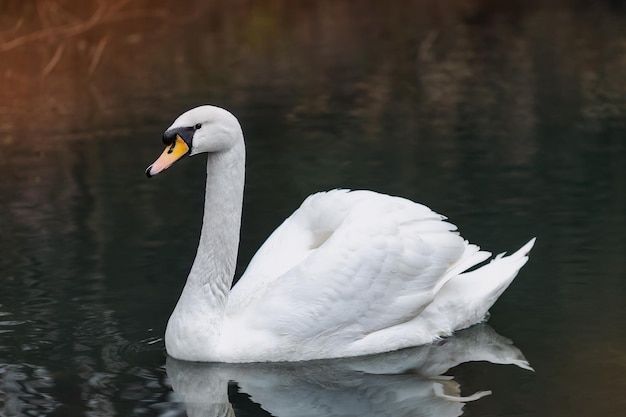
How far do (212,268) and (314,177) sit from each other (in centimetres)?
453

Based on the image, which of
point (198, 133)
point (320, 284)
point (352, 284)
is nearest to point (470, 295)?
point (352, 284)

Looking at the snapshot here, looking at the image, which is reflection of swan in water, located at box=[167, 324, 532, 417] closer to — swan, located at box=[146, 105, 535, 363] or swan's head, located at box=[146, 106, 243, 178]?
swan, located at box=[146, 105, 535, 363]

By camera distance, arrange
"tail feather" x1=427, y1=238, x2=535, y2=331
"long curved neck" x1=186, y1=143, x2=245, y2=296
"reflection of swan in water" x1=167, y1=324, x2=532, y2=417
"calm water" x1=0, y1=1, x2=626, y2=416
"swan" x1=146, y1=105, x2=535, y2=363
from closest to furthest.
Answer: "reflection of swan in water" x1=167, y1=324, x2=532, y2=417, "calm water" x1=0, y1=1, x2=626, y2=416, "swan" x1=146, y1=105, x2=535, y2=363, "long curved neck" x1=186, y1=143, x2=245, y2=296, "tail feather" x1=427, y1=238, x2=535, y2=331

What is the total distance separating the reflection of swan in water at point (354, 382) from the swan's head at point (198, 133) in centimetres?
119

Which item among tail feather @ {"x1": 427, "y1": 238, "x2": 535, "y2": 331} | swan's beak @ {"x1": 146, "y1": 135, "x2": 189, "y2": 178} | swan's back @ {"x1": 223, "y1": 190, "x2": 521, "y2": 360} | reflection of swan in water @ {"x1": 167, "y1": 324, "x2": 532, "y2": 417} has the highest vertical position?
swan's beak @ {"x1": 146, "y1": 135, "x2": 189, "y2": 178}

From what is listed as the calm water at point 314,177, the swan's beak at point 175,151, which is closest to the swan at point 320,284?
the swan's beak at point 175,151

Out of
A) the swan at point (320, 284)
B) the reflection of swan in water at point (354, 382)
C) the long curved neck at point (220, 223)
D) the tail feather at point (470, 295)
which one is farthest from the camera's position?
the tail feather at point (470, 295)

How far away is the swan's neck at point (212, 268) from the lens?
23.8 ft

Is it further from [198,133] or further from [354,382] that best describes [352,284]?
[198,133]

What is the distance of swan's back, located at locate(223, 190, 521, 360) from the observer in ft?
23.5

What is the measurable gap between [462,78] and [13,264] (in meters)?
8.87

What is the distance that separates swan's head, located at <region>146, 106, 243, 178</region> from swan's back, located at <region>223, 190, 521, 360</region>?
842mm

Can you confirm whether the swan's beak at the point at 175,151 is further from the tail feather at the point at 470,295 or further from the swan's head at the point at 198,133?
the tail feather at the point at 470,295

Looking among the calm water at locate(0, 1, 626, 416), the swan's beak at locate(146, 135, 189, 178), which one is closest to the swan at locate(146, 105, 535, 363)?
the swan's beak at locate(146, 135, 189, 178)
